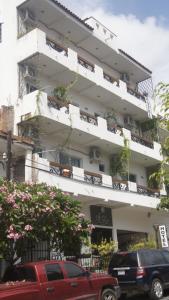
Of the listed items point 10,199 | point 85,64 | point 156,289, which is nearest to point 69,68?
point 85,64

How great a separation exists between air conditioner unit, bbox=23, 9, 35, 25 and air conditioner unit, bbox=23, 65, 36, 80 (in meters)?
3.07

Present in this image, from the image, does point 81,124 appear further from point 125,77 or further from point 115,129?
point 125,77

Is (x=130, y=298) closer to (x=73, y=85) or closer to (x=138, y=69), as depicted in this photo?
(x=73, y=85)

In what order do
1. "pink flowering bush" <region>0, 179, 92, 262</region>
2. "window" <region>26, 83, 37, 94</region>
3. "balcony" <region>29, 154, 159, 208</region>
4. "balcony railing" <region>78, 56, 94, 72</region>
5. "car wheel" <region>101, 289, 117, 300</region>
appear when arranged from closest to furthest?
"car wheel" <region>101, 289, 117, 300</region>
"pink flowering bush" <region>0, 179, 92, 262</region>
"balcony" <region>29, 154, 159, 208</region>
"window" <region>26, 83, 37, 94</region>
"balcony railing" <region>78, 56, 94, 72</region>

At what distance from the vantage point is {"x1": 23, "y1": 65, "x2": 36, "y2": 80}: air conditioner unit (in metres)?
22.0

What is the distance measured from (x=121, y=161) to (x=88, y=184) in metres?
5.49

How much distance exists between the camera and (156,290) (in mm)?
14766

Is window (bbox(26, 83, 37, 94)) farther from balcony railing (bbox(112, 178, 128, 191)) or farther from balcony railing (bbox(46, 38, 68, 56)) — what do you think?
balcony railing (bbox(112, 178, 128, 191))

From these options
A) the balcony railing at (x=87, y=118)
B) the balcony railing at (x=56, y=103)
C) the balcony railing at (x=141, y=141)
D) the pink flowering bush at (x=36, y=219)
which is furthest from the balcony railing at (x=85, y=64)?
the pink flowering bush at (x=36, y=219)

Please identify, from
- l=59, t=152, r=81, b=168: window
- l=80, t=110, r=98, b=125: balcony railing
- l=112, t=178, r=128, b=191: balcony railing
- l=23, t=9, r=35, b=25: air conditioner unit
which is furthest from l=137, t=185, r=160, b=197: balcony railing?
l=23, t=9, r=35, b=25: air conditioner unit

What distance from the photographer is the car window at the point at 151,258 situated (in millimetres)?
15153

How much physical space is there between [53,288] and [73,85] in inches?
606

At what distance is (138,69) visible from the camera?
31.1 metres

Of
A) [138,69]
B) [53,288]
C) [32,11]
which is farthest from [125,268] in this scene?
[138,69]
